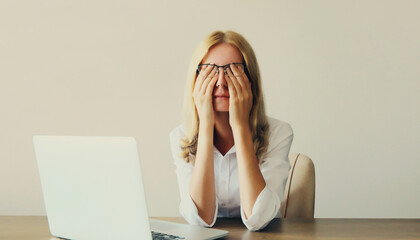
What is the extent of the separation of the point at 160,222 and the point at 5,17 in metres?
1.92

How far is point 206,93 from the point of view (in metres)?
1.73

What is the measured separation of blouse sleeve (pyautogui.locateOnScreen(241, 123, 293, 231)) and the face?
0.21 meters

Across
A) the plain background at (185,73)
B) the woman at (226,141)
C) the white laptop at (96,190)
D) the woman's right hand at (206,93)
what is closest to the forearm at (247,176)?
the woman at (226,141)

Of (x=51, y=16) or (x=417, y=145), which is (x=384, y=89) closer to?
(x=417, y=145)

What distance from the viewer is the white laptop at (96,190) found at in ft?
3.55

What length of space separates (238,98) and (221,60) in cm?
15

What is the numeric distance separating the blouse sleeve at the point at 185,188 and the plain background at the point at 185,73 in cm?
98

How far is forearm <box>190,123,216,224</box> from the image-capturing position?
1.58m

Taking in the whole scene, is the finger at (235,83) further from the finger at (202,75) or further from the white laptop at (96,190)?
the white laptop at (96,190)

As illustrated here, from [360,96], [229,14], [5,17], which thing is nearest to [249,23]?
[229,14]

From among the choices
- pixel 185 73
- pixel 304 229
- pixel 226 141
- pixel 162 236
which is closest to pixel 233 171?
pixel 226 141

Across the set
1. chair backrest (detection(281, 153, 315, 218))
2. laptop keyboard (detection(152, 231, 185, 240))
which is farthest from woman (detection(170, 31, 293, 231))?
laptop keyboard (detection(152, 231, 185, 240))

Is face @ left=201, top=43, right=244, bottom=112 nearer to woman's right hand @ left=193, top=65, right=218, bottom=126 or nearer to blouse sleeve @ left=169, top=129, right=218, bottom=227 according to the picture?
woman's right hand @ left=193, top=65, right=218, bottom=126

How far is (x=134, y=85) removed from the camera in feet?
9.39
